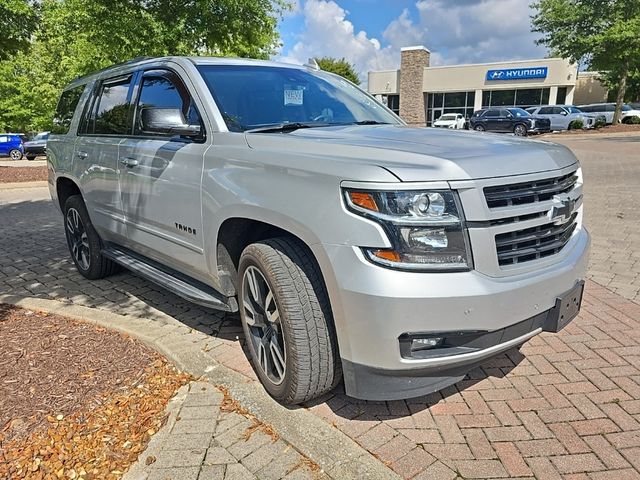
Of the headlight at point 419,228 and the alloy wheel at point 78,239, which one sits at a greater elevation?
the headlight at point 419,228

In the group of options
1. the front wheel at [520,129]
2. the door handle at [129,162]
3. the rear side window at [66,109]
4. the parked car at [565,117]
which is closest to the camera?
→ the door handle at [129,162]

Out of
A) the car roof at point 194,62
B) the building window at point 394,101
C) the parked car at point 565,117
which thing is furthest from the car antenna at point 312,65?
the building window at point 394,101

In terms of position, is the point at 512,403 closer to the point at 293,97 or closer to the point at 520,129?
the point at 293,97

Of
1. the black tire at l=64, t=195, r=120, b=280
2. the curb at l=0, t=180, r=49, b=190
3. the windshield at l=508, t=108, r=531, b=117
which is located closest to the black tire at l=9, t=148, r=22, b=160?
the curb at l=0, t=180, r=49, b=190

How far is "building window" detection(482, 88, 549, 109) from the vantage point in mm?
40438

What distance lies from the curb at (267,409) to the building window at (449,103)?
42.7m

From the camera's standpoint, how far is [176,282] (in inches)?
141

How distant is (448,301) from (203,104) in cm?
206

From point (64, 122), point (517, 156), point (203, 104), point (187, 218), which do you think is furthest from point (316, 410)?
point (64, 122)

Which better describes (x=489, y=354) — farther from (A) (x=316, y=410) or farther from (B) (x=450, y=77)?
(B) (x=450, y=77)

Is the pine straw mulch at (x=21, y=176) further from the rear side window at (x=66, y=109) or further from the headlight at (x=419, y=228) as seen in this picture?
the headlight at (x=419, y=228)

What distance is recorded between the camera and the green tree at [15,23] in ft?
26.9

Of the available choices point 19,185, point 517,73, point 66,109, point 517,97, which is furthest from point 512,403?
point 517,97

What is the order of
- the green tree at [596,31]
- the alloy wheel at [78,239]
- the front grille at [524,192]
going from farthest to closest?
the green tree at [596,31]
the alloy wheel at [78,239]
the front grille at [524,192]
